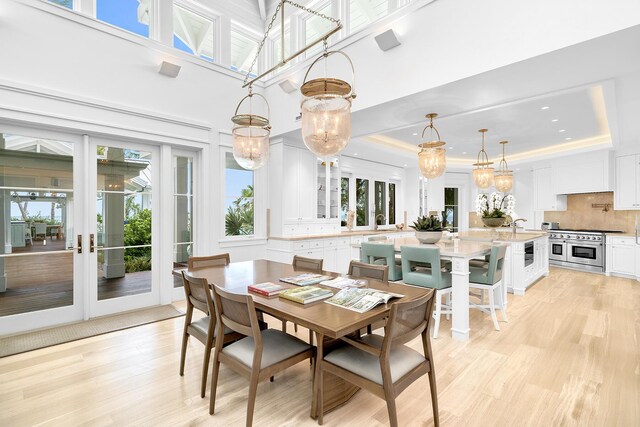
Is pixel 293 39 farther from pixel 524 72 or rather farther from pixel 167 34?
pixel 524 72

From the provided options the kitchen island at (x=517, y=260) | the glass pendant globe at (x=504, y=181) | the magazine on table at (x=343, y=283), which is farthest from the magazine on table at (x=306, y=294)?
the glass pendant globe at (x=504, y=181)

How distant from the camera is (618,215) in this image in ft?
21.8

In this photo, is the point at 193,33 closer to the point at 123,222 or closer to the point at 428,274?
the point at 123,222

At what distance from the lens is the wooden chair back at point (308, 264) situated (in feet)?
9.33

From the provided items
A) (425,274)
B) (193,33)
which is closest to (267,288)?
(425,274)

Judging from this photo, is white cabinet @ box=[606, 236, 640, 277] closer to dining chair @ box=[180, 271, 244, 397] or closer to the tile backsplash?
the tile backsplash

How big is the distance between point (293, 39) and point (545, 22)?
3583 mm

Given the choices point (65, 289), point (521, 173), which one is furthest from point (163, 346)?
point (521, 173)

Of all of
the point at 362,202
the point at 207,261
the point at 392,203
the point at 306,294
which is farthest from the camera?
the point at 392,203

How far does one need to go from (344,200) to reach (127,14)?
4.70 m

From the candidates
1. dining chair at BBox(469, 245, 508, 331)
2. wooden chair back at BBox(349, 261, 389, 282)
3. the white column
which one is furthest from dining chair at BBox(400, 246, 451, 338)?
wooden chair back at BBox(349, 261, 389, 282)

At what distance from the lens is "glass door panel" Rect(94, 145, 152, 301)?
3727 mm

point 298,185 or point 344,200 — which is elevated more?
point 298,185

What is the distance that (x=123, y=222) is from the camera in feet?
12.7
